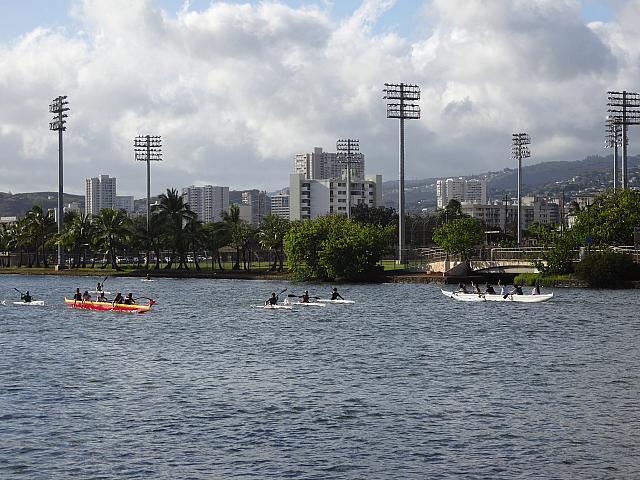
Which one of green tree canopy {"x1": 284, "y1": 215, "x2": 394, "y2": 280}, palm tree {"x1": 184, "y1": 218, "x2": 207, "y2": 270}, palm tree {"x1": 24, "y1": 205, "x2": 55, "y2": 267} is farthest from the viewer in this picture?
palm tree {"x1": 24, "y1": 205, "x2": 55, "y2": 267}

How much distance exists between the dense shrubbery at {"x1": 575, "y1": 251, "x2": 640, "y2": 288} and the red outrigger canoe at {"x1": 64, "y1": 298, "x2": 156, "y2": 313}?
51302mm

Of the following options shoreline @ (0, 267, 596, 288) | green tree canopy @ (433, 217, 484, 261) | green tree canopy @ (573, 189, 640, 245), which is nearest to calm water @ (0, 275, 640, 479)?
shoreline @ (0, 267, 596, 288)

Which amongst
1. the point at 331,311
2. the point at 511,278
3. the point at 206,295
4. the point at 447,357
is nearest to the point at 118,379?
the point at 447,357

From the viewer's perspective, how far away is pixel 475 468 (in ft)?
99.7

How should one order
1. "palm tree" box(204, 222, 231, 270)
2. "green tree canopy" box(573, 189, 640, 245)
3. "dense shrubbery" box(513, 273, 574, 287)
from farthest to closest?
"palm tree" box(204, 222, 231, 270), "green tree canopy" box(573, 189, 640, 245), "dense shrubbery" box(513, 273, 574, 287)

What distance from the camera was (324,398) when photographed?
138 ft

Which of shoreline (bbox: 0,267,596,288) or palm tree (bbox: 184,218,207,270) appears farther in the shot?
palm tree (bbox: 184,218,207,270)

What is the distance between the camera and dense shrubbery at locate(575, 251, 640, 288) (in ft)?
368

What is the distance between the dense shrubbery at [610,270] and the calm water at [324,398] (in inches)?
1311

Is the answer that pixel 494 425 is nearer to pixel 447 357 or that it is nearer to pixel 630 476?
pixel 630 476

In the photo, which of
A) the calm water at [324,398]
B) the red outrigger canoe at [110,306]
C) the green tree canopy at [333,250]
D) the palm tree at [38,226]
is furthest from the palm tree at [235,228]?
the calm water at [324,398]

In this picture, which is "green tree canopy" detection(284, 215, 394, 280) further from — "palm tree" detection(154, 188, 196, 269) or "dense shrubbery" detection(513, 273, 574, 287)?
"palm tree" detection(154, 188, 196, 269)

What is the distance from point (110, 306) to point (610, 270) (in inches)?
2219

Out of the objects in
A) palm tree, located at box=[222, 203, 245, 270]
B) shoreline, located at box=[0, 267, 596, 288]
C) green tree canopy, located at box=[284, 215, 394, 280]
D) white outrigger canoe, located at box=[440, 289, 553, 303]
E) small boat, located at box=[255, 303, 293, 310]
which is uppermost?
palm tree, located at box=[222, 203, 245, 270]
